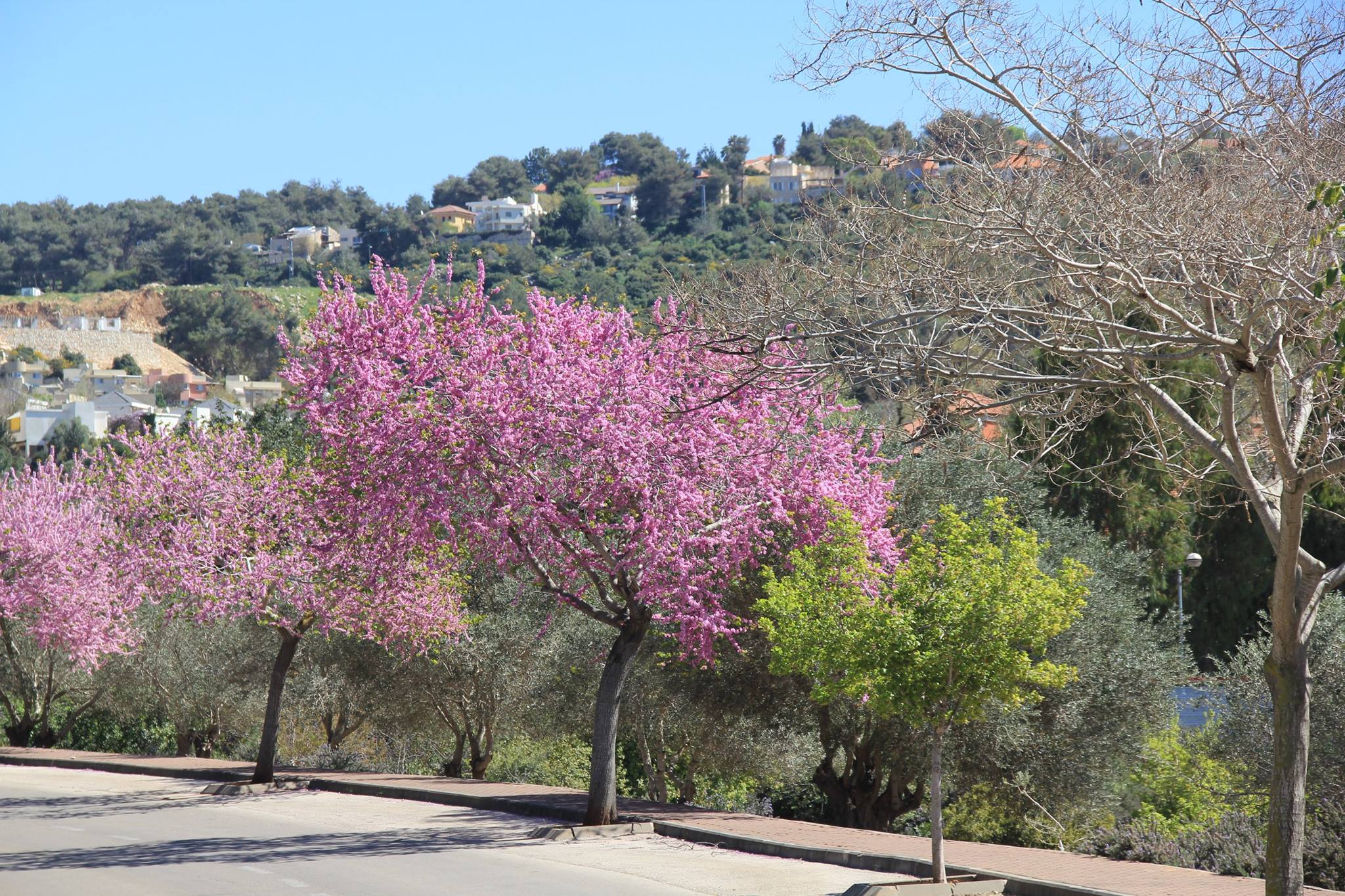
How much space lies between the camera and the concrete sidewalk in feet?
37.5

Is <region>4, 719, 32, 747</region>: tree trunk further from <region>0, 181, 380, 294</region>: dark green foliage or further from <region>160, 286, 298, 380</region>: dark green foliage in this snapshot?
<region>0, 181, 380, 294</region>: dark green foliage

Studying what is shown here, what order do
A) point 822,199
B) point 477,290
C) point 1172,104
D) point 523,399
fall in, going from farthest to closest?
point 477,290, point 523,399, point 822,199, point 1172,104

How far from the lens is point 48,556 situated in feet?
89.8

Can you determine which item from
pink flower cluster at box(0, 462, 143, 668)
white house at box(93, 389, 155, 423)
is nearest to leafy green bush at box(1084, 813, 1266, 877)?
pink flower cluster at box(0, 462, 143, 668)

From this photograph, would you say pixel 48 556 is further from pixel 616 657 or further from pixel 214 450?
pixel 616 657

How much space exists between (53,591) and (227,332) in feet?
410

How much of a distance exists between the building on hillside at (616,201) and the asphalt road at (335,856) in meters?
133

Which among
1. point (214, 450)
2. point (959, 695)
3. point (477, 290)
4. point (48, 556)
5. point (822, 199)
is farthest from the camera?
point (48, 556)

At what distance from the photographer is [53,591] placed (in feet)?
87.0

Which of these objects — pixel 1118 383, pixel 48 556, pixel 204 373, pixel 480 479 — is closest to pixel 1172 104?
pixel 1118 383

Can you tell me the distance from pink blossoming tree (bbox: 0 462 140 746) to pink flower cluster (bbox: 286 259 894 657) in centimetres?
1006

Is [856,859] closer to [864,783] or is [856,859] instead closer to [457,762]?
[864,783]

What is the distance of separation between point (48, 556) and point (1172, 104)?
24.5 meters

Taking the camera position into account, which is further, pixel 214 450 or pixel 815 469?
pixel 214 450
